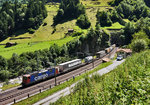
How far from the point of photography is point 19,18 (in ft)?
457

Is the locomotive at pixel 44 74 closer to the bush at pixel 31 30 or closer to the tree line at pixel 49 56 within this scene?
the tree line at pixel 49 56

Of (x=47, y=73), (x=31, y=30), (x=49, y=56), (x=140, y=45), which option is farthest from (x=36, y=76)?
(x=31, y=30)

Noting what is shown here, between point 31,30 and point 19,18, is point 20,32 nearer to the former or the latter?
point 31,30

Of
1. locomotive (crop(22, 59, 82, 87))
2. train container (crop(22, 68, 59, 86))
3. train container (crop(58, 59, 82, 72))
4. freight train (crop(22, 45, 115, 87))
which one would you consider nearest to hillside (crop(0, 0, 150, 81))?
train container (crop(58, 59, 82, 72))

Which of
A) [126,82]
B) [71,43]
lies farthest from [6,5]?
[126,82]

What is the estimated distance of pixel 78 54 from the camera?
88.9 meters

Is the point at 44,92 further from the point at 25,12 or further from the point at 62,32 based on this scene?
the point at 25,12

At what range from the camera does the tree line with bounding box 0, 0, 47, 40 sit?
125 m

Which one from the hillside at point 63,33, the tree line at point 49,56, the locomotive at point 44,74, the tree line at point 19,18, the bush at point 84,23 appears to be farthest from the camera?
the tree line at point 19,18

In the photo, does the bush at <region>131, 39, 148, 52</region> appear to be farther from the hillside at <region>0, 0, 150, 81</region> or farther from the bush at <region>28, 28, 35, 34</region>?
the bush at <region>28, 28, 35, 34</region>

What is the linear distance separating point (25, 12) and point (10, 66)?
94237mm

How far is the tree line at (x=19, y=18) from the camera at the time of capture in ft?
411

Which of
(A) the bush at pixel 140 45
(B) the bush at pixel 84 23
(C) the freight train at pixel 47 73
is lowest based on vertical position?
(C) the freight train at pixel 47 73

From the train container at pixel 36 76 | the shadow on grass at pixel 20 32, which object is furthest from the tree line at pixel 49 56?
the shadow on grass at pixel 20 32
